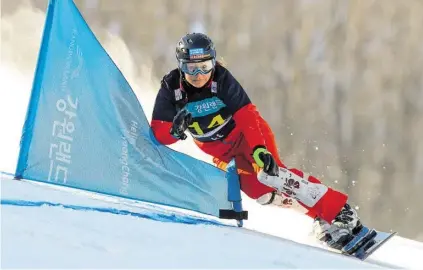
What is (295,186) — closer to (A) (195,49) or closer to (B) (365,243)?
(B) (365,243)

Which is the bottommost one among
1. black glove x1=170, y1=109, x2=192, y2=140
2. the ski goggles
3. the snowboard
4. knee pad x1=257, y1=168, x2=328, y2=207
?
the snowboard

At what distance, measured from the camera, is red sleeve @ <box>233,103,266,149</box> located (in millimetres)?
5140

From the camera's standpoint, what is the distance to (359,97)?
102 ft

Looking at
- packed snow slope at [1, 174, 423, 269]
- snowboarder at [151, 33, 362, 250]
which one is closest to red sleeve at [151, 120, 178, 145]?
snowboarder at [151, 33, 362, 250]

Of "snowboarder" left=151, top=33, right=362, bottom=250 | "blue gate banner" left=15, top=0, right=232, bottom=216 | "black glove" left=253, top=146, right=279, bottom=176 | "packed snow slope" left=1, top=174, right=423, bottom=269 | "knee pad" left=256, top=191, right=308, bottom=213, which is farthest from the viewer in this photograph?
"knee pad" left=256, top=191, right=308, bottom=213

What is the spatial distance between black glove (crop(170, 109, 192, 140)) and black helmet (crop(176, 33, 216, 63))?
1.39 ft

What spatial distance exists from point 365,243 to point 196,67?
1923mm

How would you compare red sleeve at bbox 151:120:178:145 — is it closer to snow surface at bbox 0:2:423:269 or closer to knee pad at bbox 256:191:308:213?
snow surface at bbox 0:2:423:269

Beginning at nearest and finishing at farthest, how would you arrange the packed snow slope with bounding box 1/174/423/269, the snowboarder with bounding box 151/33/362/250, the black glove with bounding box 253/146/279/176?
the packed snow slope with bounding box 1/174/423/269
the black glove with bounding box 253/146/279/176
the snowboarder with bounding box 151/33/362/250

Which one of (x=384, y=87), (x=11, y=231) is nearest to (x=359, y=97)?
(x=384, y=87)

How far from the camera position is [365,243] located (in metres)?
5.04

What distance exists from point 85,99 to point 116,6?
24455 millimetres

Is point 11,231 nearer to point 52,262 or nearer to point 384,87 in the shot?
point 52,262

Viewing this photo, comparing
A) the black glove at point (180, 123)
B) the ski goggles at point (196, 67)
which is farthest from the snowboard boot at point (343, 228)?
the ski goggles at point (196, 67)
